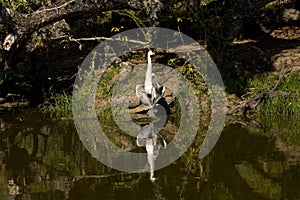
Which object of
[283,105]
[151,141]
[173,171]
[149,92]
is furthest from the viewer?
[283,105]

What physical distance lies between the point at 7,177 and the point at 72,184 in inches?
32.2

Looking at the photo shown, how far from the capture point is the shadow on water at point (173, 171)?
5863 mm

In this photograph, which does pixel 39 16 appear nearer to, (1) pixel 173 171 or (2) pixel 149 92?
(2) pixel 149 92

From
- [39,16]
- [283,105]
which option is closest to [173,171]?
[283,105]

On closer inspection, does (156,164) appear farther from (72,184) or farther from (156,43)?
(156,43)

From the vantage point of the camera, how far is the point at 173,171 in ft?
21.5

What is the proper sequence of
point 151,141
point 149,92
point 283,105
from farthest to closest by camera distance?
point 283,105, point 149,92, point 151,141

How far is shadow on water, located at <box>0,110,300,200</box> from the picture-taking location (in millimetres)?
5863

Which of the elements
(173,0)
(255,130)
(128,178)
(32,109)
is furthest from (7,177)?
(173,0)

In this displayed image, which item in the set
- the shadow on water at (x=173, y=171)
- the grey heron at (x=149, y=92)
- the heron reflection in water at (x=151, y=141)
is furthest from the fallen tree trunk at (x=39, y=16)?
the heron reflection in water at (x=151, y=141)

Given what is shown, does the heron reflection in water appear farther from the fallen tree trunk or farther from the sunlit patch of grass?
the fallen tree trunk

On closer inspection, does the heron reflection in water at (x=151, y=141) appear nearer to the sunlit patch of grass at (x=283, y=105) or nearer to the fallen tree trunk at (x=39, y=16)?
the sunlit patch of grass at (x=283, y=105)

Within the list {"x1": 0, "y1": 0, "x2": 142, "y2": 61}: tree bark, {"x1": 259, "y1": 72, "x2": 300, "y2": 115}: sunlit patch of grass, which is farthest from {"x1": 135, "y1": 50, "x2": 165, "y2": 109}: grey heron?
{"x1": 259, "y1": 72, "x2": 300, "y2": 115}: sunlit patch of grass

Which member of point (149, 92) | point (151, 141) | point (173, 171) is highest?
point (149, 92)
